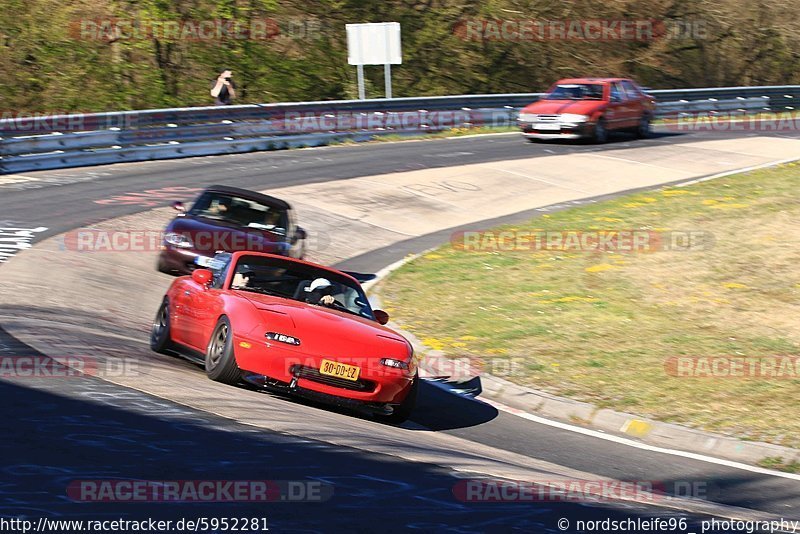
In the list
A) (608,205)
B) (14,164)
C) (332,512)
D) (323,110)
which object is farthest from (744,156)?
(332,512)

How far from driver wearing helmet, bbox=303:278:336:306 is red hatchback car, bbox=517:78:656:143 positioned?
68.4 feet

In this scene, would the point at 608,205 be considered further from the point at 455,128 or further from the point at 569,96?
the point at 455,128

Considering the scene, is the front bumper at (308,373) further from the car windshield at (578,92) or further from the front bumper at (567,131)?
the car windshield at (578,92)

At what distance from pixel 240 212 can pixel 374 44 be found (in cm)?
1952

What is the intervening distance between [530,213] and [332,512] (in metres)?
17.4

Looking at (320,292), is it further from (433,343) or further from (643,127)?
(643,127)

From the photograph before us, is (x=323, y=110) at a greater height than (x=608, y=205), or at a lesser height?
greater

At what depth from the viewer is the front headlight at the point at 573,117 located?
30766 mm

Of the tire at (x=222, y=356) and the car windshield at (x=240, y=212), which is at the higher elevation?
the car windshield at (x=240, y=212)

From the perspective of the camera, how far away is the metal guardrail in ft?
79.6

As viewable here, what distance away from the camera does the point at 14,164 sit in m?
23.5

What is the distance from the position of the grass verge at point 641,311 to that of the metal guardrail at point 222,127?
9747 millimetres

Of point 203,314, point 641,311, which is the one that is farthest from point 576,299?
point 203,314

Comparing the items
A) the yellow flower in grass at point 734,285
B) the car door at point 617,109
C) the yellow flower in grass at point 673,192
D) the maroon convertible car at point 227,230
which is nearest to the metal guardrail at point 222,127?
the car door at point 617,109
